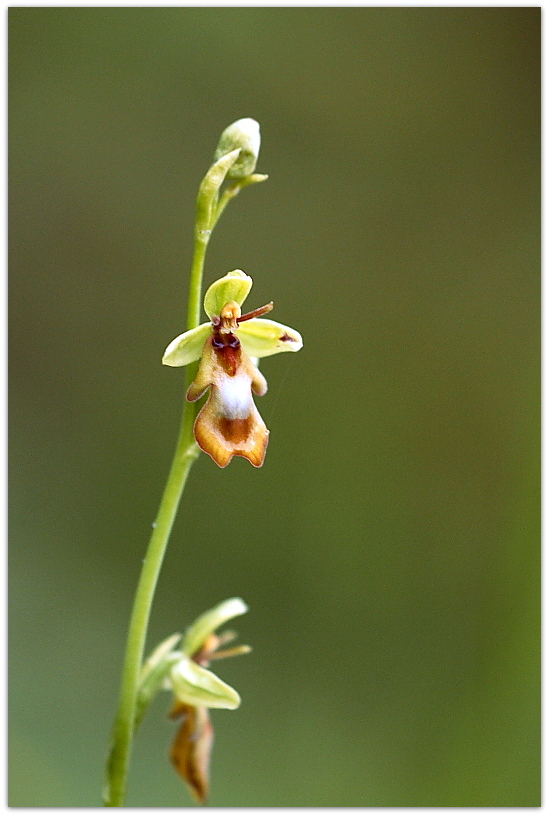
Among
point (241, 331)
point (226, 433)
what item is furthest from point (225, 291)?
point (226, 433)

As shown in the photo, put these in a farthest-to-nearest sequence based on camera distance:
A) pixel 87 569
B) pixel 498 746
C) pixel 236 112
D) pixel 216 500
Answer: pixel 236 112
pixel 216 500
pixel 87 569
pixel 498 746

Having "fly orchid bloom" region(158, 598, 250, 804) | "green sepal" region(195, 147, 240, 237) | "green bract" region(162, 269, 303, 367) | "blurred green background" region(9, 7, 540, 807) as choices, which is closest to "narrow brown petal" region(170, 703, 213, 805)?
"fly orchid bloom" region(158, 598, 250, 804)

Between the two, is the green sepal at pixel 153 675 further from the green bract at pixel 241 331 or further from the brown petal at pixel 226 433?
the green bract at pixel 241 331

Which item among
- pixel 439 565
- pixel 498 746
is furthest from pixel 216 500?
pixel 498 746

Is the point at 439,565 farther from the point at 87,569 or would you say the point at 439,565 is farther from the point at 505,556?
the point at 87,569

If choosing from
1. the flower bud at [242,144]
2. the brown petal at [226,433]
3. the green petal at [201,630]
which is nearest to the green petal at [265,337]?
the brown petal at [226,433]

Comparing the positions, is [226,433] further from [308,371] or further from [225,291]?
[308,371]
